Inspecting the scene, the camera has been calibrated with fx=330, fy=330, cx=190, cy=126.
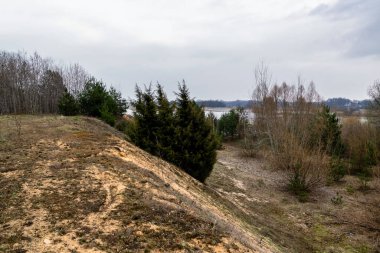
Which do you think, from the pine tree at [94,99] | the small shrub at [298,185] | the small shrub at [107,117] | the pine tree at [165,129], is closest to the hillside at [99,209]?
the pine tree at [165,129]

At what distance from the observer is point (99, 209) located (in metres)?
4.74

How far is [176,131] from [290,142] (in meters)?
6.17

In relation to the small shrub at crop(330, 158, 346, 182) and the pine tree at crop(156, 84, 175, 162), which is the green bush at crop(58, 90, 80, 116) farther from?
the small shrub at crop(330, 158, 346, 182)

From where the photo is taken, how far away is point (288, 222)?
9.34 meters

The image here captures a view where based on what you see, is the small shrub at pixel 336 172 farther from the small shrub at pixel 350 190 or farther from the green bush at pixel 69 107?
the green bush at pixel 69 107

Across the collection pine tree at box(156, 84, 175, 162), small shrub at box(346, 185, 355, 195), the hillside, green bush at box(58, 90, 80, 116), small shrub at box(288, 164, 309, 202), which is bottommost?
small shrub at box(346, 185, 355, 195)

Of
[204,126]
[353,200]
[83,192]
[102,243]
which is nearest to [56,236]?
[102,243]

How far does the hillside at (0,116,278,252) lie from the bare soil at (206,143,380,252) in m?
2.59

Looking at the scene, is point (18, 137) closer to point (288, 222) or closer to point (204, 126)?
point (204, 126)

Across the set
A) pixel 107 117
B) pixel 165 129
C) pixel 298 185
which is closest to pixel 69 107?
pixel 107 117

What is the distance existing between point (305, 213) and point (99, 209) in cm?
746

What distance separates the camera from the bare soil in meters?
7.80

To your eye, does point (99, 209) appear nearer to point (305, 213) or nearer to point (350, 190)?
point (305, 213)

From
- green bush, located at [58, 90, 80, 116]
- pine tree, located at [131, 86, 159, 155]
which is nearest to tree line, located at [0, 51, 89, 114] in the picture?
green bush, located at [58, 90, 80, 116]
